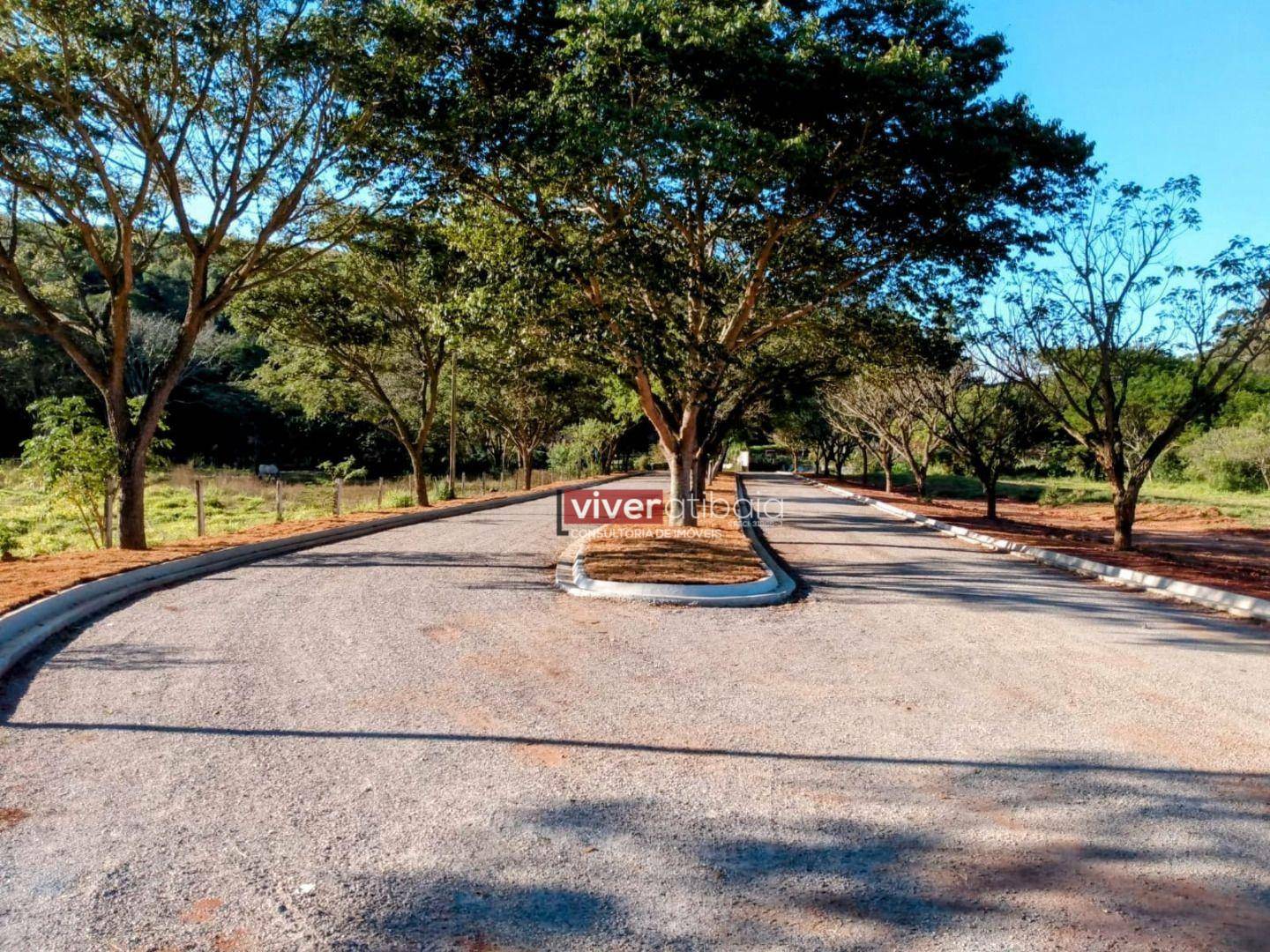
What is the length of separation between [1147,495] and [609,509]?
115 feet

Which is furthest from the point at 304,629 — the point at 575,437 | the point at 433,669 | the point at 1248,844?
the point at 575,437

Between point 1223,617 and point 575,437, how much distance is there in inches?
2144

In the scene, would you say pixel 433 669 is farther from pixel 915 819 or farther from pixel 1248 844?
pixel 1248 844

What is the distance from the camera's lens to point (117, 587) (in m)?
10.3

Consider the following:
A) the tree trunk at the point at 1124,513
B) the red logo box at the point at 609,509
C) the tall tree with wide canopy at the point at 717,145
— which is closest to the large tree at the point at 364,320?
the tall tree with wide canopy at the point at 717,145

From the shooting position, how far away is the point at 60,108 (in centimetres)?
1210

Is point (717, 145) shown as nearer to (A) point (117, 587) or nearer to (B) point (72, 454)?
(A) point (117, 587)

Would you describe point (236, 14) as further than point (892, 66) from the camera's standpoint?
Yes

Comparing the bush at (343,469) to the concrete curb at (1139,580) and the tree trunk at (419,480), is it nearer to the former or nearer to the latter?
the tree trunk at (419,480)

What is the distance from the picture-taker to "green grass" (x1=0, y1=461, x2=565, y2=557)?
17.0m

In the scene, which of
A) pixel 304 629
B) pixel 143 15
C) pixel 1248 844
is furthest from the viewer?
pixel 143 15

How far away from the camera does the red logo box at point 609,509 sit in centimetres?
2211

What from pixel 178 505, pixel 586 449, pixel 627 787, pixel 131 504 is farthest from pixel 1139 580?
pixel 586 449

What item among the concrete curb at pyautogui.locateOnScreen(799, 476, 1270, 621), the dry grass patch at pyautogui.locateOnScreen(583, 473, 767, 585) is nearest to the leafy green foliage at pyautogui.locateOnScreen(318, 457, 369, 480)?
the dry grass patch at pyautogui.locateOnScreen(583, 473, 767, 585)
